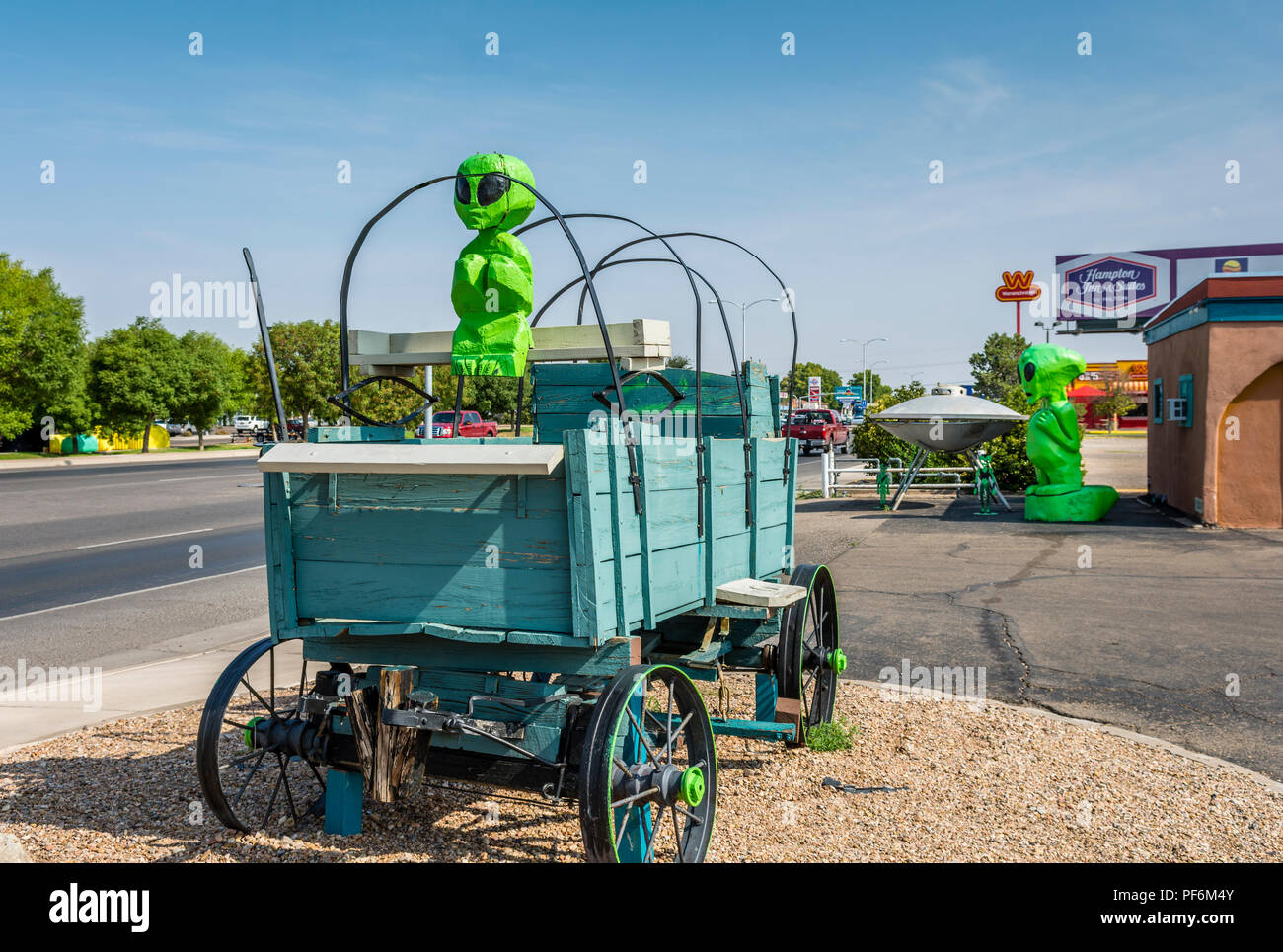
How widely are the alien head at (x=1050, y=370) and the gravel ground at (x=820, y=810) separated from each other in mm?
12731

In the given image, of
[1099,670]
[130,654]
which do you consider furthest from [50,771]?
[1099,670]

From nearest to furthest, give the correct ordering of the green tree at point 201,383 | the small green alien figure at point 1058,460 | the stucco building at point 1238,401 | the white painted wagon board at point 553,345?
the white painted wagon board at point 553,345 < the stucco building at point 1238,401 < the small green alien figure at point 1058,460 < the green tree at point 201,383

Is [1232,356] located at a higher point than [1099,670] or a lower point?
higher

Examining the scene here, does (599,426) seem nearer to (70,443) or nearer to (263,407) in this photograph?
(70,443)

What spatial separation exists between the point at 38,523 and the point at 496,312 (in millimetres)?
15204

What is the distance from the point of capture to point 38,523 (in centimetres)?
1617

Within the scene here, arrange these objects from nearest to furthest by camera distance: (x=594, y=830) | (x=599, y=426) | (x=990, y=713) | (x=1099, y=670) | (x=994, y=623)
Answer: (x=594, y=830)
(x=599, y=426)
(x=990, y=713)
(x=1099, y=670)
(x=994, y=623)

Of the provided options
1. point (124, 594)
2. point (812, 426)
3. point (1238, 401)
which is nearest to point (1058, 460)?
point (1238, 401)

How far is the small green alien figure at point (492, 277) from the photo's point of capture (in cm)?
402

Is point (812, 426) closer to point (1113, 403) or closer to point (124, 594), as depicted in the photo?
point (124, 594)

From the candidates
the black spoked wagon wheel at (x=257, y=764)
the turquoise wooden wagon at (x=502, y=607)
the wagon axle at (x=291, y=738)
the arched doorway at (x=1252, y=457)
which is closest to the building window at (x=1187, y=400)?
the arched doorway at (x=1252, y=457)

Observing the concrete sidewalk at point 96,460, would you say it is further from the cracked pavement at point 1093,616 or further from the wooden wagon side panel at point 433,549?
the wooden wagon side panel at point 433,549

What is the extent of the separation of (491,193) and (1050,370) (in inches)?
595

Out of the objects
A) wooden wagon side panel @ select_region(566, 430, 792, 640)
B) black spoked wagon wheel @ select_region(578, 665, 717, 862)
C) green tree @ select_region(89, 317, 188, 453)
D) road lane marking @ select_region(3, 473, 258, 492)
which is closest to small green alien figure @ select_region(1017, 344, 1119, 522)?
wooden wagon side panel @ select_region(566, 430, 792, 640)
